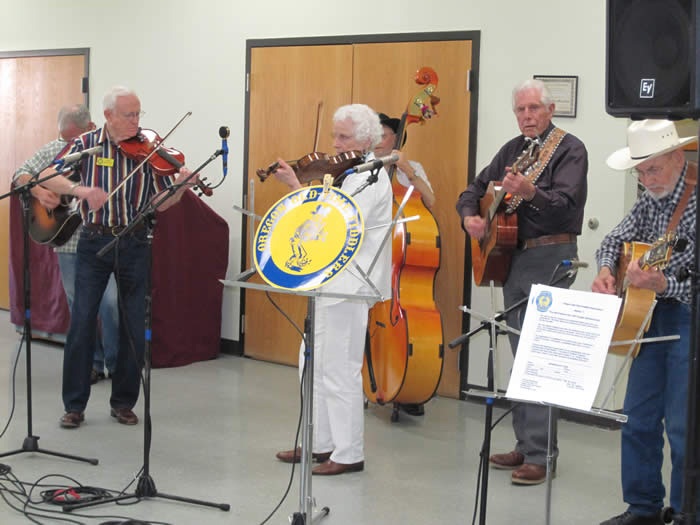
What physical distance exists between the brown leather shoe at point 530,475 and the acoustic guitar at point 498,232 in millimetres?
812

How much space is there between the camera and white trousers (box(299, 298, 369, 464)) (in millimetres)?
3863

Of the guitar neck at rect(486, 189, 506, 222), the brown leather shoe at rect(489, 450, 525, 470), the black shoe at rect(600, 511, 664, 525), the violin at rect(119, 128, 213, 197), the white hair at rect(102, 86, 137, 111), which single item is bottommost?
the brown leather shoe at rect(489, 450, 525, 470)

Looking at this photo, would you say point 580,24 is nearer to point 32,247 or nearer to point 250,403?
point 250,403

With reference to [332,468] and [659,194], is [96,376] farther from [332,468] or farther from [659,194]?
[659,194]

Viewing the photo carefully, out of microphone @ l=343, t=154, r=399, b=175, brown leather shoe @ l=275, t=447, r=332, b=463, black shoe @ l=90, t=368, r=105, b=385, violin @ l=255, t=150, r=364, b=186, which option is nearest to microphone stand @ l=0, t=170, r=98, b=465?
brown leather shoe @ l=275, t=447, r=332, b=463

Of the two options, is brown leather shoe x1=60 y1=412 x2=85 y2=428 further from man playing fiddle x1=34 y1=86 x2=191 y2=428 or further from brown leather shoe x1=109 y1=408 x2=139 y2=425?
brown leather shoe x1=109 y1=408 x2=139 y2=425

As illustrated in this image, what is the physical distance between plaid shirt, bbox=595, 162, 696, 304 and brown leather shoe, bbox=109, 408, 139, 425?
2512mm

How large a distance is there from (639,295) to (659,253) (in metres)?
0.16

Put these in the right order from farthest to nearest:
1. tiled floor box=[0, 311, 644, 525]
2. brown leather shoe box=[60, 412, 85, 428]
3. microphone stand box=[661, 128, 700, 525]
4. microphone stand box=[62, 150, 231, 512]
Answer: brown leather shoe box=[60, 412, 85, 428]
tiled floor box=[0, 311, 644, 525]
microphone stand box=[62, 150, 231, 512]
microphone stand box=[661, 128, 700, 525]

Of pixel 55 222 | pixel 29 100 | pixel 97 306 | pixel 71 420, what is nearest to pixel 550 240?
pixel 97 306

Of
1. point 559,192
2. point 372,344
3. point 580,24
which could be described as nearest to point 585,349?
point 559,192

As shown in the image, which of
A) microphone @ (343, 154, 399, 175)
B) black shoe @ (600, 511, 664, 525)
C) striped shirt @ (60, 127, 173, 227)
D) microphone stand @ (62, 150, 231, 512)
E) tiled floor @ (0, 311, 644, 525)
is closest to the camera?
microphone @ (343, 154, 399, 175)

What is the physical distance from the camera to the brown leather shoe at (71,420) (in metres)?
4.64

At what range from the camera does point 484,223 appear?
4176mm
